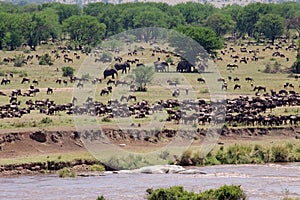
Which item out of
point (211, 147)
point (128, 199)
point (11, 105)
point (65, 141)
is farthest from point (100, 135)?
point (128, 199)

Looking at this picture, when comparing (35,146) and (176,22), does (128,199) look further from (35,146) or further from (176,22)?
(176,22)

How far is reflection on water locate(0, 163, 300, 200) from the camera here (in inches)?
1270

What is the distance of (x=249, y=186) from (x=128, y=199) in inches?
228

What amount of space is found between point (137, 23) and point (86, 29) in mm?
10892

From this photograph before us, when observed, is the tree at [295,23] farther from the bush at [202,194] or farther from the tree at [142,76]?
the bush at [202,194]

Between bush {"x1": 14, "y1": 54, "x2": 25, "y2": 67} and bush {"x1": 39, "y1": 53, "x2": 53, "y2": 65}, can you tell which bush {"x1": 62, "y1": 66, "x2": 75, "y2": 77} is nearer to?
bush {"x1": 14, "y1": 54, "x2": 25, "y2": 67}

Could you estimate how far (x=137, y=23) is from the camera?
112250 millimetres

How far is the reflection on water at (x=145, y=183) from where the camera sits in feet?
106

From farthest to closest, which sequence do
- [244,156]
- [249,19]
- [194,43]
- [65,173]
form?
[249,19]
[194,43]
[244,156]
[65,173]

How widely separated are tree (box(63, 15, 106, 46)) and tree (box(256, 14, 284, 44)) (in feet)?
72.5

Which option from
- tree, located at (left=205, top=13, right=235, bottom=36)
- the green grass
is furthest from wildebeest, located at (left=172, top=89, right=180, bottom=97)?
tree, located at (left=205, top=13, right=235, bottom=36)

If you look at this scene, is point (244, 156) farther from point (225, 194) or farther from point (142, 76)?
point (142, 76)

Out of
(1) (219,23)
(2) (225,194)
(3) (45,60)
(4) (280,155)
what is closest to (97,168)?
(4) (280,155)

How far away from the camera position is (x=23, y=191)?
108ft
